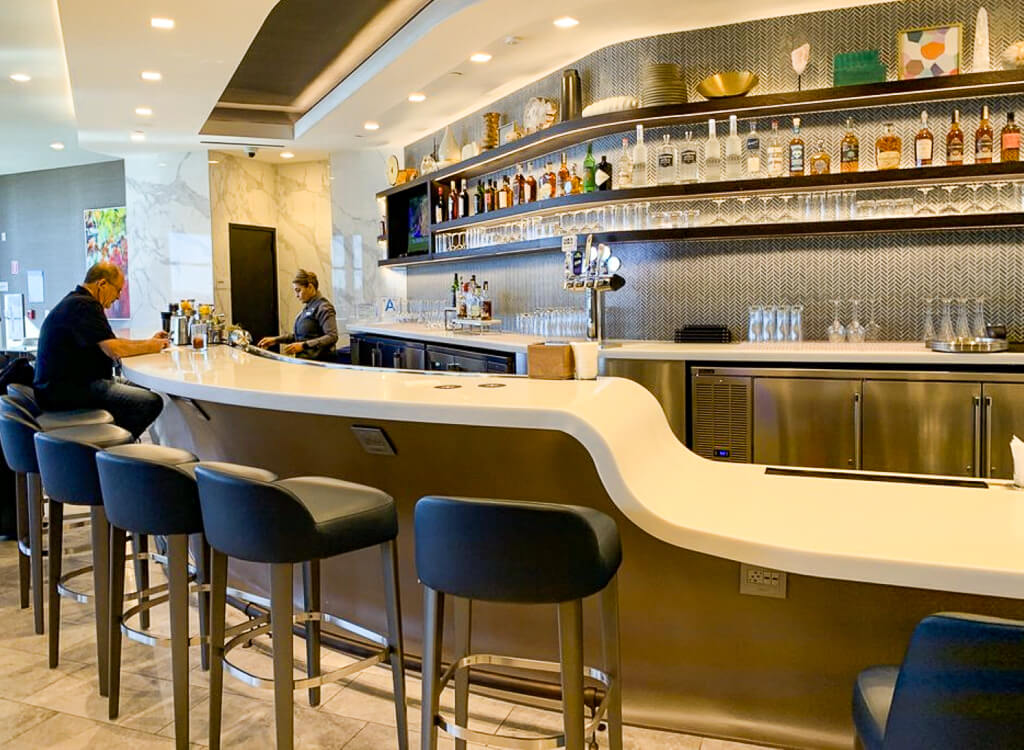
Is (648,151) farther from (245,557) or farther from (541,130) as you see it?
(245,557)

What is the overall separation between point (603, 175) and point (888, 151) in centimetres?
172

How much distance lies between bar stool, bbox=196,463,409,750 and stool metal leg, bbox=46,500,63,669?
1.08 m

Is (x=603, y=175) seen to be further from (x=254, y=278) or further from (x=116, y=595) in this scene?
(x=254, y=278)

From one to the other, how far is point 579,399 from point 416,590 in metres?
1.09

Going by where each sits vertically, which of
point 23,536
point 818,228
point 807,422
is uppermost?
point 818,228

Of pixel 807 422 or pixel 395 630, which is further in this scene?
pixel 807 422

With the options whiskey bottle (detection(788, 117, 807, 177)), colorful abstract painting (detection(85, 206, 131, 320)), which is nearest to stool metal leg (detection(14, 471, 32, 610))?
whiskey bottle (detection(788, 117, 807, 177))

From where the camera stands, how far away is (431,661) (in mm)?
1851

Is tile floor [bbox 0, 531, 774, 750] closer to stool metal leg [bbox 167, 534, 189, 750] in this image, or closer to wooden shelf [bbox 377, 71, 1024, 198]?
stool metal leg [bbox 167, 534, 189, 750]

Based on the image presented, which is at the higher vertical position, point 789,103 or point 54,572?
point 789,103

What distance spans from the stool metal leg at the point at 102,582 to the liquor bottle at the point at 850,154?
4.24 meters

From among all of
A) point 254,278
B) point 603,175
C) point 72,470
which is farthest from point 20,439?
point 254,278

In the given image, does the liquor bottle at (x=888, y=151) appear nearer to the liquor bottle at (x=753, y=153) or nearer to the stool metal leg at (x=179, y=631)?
the liquor bottle at (x=753, y=153)

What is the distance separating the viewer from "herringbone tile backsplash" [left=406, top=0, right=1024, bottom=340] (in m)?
4.77
